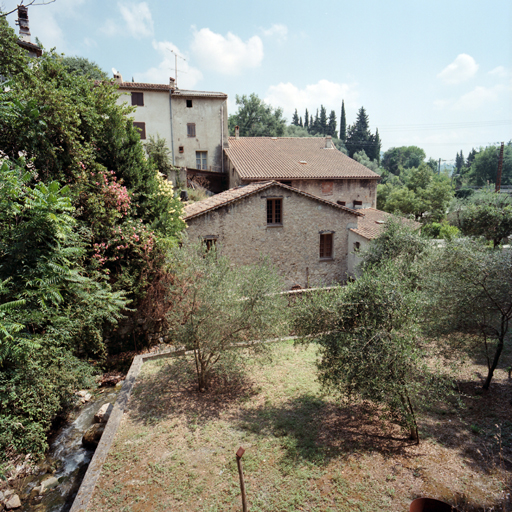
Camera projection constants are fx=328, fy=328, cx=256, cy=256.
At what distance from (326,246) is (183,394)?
12.3 meters

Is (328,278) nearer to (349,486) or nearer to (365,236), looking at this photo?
(365,236)

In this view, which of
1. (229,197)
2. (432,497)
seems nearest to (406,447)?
(432,497)

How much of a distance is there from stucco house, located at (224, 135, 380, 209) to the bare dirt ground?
1672 centimetres

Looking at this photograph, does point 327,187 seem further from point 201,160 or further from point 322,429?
point 322,429

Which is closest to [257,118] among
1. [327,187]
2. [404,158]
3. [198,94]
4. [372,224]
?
[198,94]

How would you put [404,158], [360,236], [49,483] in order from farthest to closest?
[404,158], [360,236], [49,483]

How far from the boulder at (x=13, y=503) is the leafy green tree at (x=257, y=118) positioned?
1915 inches

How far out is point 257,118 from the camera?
50250 millimetres

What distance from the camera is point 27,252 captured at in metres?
8.12

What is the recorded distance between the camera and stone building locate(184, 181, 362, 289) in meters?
16.7

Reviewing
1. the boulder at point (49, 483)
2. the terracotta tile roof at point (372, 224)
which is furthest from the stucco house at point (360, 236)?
the boulder at point (49, 483)

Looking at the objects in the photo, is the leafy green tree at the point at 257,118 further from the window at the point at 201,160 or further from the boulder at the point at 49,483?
the boulder at the point at 49,483

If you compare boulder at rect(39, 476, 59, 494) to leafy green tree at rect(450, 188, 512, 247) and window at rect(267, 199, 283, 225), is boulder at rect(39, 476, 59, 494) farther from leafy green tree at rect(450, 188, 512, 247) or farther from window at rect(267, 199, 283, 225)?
leafy green tree at rect(450, 188, 512, 247)

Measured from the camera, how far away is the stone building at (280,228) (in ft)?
54.8
